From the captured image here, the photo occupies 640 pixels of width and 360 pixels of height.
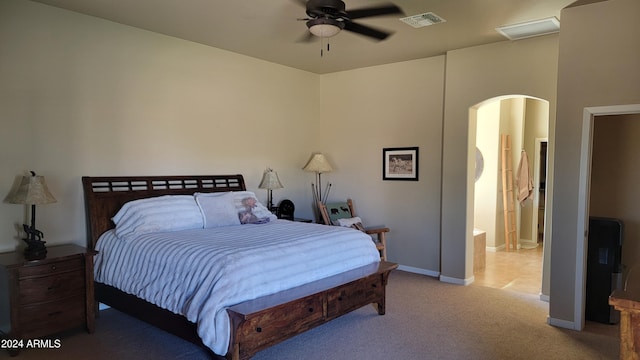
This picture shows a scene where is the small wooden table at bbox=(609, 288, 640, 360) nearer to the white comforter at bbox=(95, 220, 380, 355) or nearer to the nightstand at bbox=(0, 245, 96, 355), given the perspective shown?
the white comforter at bbox=(95, 220, 380, 355)

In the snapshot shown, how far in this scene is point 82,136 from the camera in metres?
4.11

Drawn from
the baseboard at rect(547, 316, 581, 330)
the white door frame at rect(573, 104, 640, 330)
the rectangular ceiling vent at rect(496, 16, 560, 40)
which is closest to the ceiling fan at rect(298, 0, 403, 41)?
the rectangular ceiling vent at rect(496, 16, 560, 40)

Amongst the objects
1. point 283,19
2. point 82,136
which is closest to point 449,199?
point 283,19

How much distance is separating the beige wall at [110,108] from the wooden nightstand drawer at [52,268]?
0.60m

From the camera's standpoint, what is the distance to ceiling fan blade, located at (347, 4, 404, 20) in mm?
3734

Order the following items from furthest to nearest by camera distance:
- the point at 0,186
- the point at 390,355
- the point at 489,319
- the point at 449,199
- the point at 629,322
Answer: the point at 449,199 → the point at 489,319 → the point at 0,186 → the point at 390,355 → the point at 629,322

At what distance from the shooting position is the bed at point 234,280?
288 centimetres

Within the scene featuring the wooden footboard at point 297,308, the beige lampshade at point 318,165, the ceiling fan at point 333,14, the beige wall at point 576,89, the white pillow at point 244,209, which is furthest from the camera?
the beige lampshade at point 318,165

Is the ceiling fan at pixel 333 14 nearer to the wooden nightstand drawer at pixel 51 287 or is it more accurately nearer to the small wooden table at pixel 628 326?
the small wooden table at pixel 628 326

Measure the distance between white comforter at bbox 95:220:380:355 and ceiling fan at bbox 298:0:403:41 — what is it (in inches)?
69.6

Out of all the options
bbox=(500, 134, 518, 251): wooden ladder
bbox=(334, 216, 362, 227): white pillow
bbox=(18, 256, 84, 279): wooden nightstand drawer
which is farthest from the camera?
bbox=(500, 134, 518, 251): wooden ladder

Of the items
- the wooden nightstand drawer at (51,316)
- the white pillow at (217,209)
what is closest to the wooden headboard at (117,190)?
the white pillow at (217,209)

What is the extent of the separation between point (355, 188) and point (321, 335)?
305 cm

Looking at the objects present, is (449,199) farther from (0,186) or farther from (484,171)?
(0,186)
